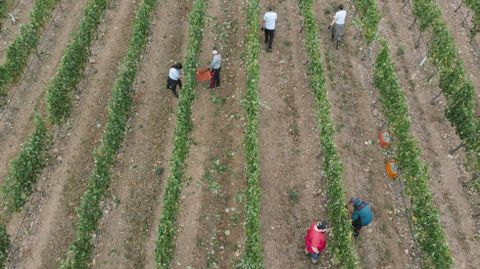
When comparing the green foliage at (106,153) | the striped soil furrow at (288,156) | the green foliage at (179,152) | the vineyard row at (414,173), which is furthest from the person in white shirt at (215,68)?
the vineyard row at (414,173)

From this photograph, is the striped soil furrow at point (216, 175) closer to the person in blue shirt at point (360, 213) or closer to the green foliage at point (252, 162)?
the green foliage at point (252, 162)

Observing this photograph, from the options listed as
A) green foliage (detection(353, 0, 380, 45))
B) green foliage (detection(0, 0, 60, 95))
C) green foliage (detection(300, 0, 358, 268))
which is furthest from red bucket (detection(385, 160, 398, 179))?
green foliage (detection(0, 0, 60, 95))

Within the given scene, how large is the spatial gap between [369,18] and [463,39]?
5.22 meters

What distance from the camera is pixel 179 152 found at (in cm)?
1525

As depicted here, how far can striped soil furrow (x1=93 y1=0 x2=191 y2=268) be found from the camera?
46.8 feet

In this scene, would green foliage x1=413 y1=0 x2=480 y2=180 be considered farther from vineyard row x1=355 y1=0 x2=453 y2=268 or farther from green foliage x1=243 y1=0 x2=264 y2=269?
green foliage x1=243 y1=0 x2=264 y2=269

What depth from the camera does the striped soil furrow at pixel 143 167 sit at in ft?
46.8

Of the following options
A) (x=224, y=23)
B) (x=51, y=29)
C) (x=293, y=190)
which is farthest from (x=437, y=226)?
(x=51, y=29)

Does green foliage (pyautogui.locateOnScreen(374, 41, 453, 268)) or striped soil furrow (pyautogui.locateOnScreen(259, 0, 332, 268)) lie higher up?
green foliage (pyautogui.locateOnScreen(374, 41, 453, 268))

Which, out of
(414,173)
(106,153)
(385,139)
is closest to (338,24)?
(385,139)

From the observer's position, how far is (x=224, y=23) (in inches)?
846

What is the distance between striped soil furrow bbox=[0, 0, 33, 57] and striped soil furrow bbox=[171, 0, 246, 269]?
8504 millimetres

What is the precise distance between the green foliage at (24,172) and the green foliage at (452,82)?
13944 millimetres

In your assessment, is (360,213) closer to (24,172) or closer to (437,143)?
(437,143)
